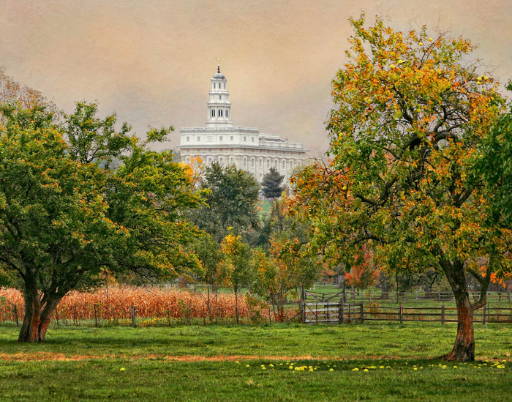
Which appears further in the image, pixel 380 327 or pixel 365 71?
pixel 380 327

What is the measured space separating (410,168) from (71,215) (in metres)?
12.8

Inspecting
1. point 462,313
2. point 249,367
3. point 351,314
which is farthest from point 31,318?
point 351,314

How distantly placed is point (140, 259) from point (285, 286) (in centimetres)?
2321

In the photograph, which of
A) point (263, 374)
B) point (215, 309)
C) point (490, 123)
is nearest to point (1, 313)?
point (215, 309)

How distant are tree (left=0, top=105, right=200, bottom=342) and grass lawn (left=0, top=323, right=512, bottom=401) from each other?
2728 millimetres

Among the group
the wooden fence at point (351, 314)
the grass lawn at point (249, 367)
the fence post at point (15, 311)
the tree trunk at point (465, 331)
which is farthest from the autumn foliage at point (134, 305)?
the tree trunk at point (465, 331)

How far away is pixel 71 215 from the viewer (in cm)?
2980

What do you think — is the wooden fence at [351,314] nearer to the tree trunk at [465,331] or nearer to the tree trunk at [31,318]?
the tree trunk at [31,318]

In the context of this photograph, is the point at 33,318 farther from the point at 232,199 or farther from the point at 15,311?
the point at 232,199

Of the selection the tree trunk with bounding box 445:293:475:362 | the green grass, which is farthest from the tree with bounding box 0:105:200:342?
the tree trunk with bounding box 445:293:475:362

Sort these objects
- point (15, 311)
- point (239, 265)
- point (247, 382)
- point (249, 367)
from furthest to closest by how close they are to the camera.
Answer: point (239, 265)
point (15, 311)
point (249, 367)
point (247, 382)

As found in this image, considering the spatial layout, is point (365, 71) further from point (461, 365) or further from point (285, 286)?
point (285, 286)

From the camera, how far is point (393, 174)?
74.9 feet

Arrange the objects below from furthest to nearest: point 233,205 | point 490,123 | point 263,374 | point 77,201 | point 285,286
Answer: point 233,205 < point 285,286 < point 77,201 < point 490,123 < point 263,374
